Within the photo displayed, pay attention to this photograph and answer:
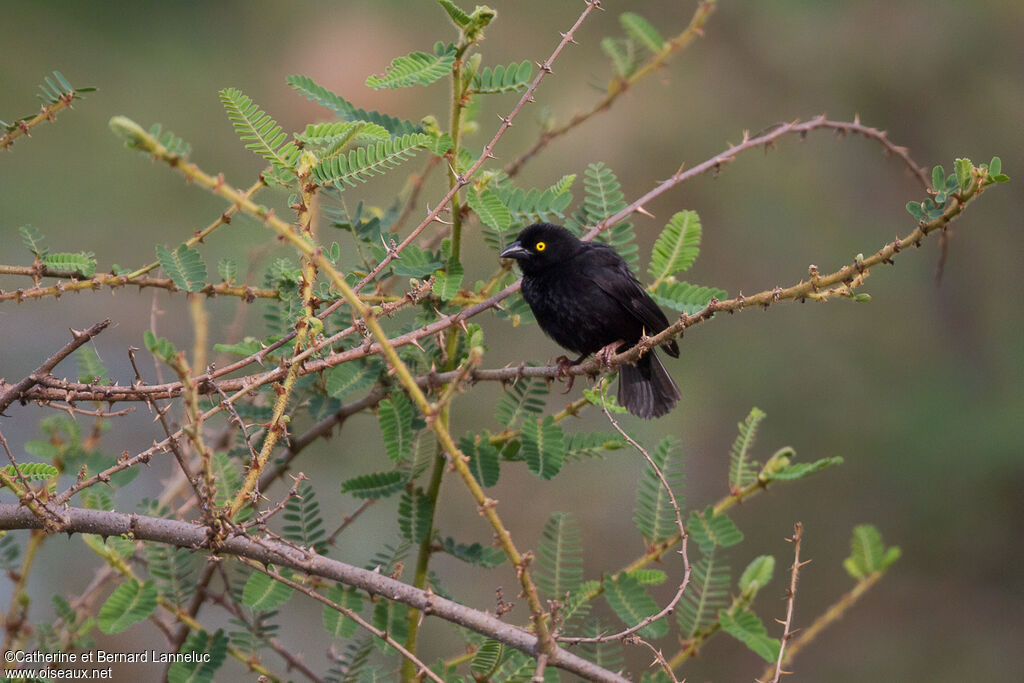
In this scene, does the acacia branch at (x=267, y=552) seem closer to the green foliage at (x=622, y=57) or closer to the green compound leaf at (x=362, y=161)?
the green compound leaf at (x=362, y=161)

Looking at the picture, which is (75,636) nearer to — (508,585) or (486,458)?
(486,458)

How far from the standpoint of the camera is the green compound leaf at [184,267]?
2723 millimetres

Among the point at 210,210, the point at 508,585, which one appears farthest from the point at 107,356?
the point at 508,585

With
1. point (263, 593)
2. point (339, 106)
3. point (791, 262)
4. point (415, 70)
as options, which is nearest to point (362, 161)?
point (415, 70)

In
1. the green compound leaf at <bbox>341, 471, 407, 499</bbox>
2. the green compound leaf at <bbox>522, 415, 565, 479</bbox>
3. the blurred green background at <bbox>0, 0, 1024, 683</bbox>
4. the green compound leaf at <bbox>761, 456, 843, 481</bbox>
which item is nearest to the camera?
the green compound leaf at <bbox>761, 456, 843, 481</bbox>

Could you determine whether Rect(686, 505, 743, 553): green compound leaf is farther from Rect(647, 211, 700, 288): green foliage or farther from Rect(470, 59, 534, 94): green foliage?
Rect(470, 59, 534, 94): green foliage

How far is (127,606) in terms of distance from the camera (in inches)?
103

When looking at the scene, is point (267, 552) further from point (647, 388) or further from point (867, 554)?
point (647, 388)

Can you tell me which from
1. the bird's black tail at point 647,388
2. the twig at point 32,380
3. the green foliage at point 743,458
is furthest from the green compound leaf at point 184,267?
the bird's black tail at point 647,388

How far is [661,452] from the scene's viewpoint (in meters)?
2.97

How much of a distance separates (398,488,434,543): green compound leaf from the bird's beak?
107cm

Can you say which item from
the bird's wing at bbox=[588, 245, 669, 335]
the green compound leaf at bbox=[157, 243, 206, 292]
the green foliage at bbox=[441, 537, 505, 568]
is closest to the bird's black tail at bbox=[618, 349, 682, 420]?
the bird's wing at bbox=[588, 245, 669, 335]

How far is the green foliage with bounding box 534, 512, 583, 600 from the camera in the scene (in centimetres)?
286

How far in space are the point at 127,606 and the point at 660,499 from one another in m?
1.51
